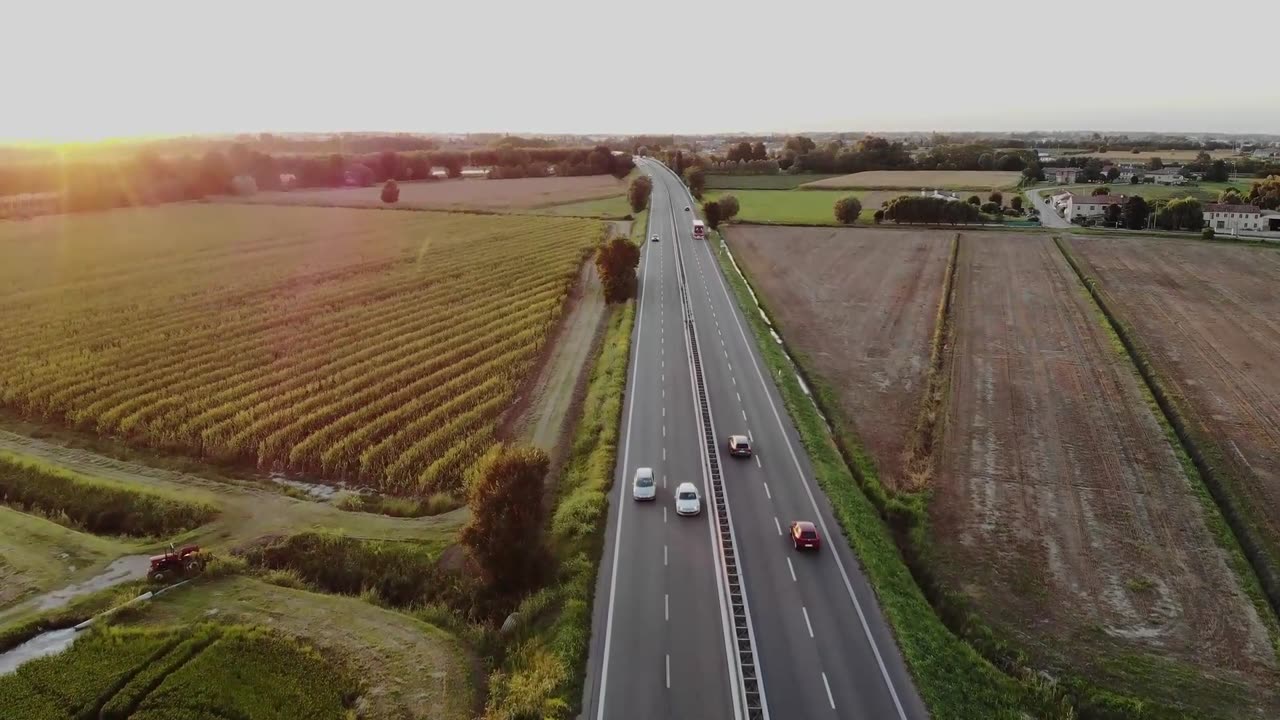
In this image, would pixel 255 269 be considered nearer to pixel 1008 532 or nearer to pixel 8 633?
pixel 8 633

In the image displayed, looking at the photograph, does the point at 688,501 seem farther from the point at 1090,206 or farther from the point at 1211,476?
the point at 1090,206

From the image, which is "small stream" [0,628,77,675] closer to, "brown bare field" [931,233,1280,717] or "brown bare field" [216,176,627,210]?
"brown bare field" [931,233,1280,717]

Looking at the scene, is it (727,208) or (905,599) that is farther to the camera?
(727,208)

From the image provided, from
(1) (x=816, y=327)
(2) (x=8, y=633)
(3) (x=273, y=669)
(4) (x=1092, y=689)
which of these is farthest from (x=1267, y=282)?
(2) (x=8, y=633)

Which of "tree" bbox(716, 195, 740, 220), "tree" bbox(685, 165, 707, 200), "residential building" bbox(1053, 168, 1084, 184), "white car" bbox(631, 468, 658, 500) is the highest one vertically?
"residential building" bbox(1053, 168, 1084, 184)

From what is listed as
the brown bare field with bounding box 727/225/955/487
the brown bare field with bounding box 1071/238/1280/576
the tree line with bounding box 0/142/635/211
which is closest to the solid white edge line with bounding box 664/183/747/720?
the brown bare field with bounding box 727/225/955/487

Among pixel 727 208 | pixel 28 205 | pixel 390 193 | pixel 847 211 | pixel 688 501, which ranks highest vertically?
pixel 390 193

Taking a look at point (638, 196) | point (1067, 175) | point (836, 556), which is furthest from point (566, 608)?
point (1067, 175)
